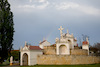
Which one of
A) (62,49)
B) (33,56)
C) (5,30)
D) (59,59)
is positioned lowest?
(59,59)

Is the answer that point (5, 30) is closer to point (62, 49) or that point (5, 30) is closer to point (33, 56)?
point (33, 56)

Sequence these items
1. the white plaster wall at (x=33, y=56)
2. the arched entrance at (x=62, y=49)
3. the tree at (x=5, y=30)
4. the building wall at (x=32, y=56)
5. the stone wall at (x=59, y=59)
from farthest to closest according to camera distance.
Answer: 1. the arched entrance at (x=62, y=49)
2. the tree at (x=5, y=30)
3. the white plaster wall at (x=33, y=56)
4. the building wall at (x=32, y=56)
5. the stone wall at (x=59, y=59)

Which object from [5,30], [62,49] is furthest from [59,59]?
[5,30]

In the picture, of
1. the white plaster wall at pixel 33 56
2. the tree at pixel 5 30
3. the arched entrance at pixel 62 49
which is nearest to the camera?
the white plaster wall at pixel 33 56

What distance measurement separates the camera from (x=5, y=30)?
31.9 m

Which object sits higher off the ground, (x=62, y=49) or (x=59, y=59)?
(x=62, y=49)

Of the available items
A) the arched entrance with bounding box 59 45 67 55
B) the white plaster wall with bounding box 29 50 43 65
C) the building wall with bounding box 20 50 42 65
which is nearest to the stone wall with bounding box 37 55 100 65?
the white plaster wall with bounding box 29 50 43 65

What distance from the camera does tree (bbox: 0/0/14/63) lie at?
3077cm

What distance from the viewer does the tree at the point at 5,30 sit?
30766 millimetres

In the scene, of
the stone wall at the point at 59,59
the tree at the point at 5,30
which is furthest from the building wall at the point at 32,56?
the tree at the point at 5,30

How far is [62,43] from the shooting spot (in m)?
31.2

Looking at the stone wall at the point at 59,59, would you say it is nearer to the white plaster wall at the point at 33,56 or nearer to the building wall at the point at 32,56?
the white plaster wall at the point at 33,56

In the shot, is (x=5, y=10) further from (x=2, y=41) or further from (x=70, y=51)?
(x=70, y=51)

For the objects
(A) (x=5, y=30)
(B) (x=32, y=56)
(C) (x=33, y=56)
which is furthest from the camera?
(A) (x=5, y=30)
